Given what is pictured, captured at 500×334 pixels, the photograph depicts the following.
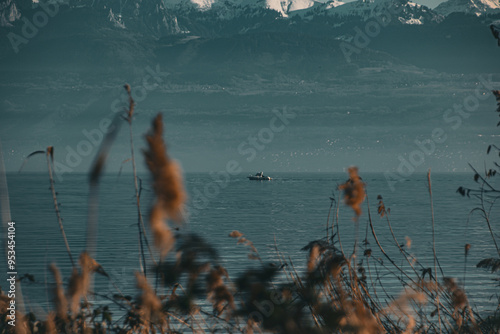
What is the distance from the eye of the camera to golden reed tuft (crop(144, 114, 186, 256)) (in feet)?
3.84

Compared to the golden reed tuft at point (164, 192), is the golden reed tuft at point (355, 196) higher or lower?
lower

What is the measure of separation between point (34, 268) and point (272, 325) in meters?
35.2

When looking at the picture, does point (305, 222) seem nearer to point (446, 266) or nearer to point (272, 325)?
point (446, 266)

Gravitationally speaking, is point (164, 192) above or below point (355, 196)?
above

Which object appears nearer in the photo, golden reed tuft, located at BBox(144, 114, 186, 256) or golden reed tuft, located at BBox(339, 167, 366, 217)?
golden reed tuft, located at BBox(144, 114, 186, 256)

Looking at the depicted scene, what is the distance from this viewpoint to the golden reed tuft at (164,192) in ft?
3.84

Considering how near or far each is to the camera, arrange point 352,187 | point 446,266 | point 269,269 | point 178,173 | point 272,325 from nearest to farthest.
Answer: point 178,173 < point 272,325 < point 269,269 < point 352,187 < point 446,266

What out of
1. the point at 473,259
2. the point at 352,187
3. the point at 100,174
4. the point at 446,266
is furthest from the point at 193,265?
the point at 473,259

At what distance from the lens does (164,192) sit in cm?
118

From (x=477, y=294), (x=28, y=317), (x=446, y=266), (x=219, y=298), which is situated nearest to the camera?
(x=219, y=298)

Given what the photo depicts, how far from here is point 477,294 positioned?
75.3 ft

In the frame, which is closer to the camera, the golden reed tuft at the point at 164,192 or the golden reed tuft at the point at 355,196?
the golden reed tuft at the point at 164,192

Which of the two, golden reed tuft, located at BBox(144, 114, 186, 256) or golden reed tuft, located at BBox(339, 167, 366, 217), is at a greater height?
→ golden reed tuft, located at BBox(144, 114, 186, 256)

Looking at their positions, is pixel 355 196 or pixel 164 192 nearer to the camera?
pixel 164 192
